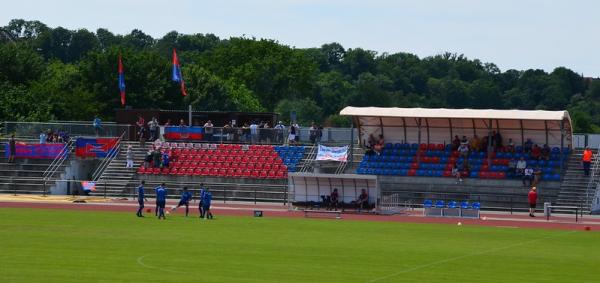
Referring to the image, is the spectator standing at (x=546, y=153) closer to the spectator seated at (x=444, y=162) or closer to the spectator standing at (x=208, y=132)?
the spectator seated at (x=444, y=162)

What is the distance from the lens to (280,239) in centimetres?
3825

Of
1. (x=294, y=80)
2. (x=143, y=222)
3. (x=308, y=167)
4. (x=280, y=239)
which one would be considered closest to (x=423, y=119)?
(x=308, y=167)

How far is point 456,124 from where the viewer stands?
218 ft

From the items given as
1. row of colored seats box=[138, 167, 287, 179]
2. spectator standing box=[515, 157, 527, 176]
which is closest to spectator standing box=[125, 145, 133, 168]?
row of colored seats box=[138, 167, 287, 179]

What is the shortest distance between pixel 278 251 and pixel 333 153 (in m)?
34.0

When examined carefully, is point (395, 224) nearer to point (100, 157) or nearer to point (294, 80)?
point (100, 157)

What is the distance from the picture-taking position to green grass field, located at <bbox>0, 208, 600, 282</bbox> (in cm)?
2725

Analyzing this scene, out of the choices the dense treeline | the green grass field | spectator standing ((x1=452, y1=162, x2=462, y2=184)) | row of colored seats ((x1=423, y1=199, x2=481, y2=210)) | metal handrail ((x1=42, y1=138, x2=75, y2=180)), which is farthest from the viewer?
the dense treeline

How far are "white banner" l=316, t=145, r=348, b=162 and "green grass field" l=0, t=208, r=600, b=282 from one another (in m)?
18.6

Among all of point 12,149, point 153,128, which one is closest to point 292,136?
point 153,128

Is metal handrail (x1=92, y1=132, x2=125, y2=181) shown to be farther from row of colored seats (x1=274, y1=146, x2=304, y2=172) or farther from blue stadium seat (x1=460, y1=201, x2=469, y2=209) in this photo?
blue stadium seat (x1=460, y1=201, x2=469, y2=209)

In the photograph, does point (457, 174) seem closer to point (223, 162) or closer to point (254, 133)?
point (254, 133)

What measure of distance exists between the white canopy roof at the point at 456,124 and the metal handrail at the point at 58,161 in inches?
691

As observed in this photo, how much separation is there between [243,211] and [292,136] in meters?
15.0
